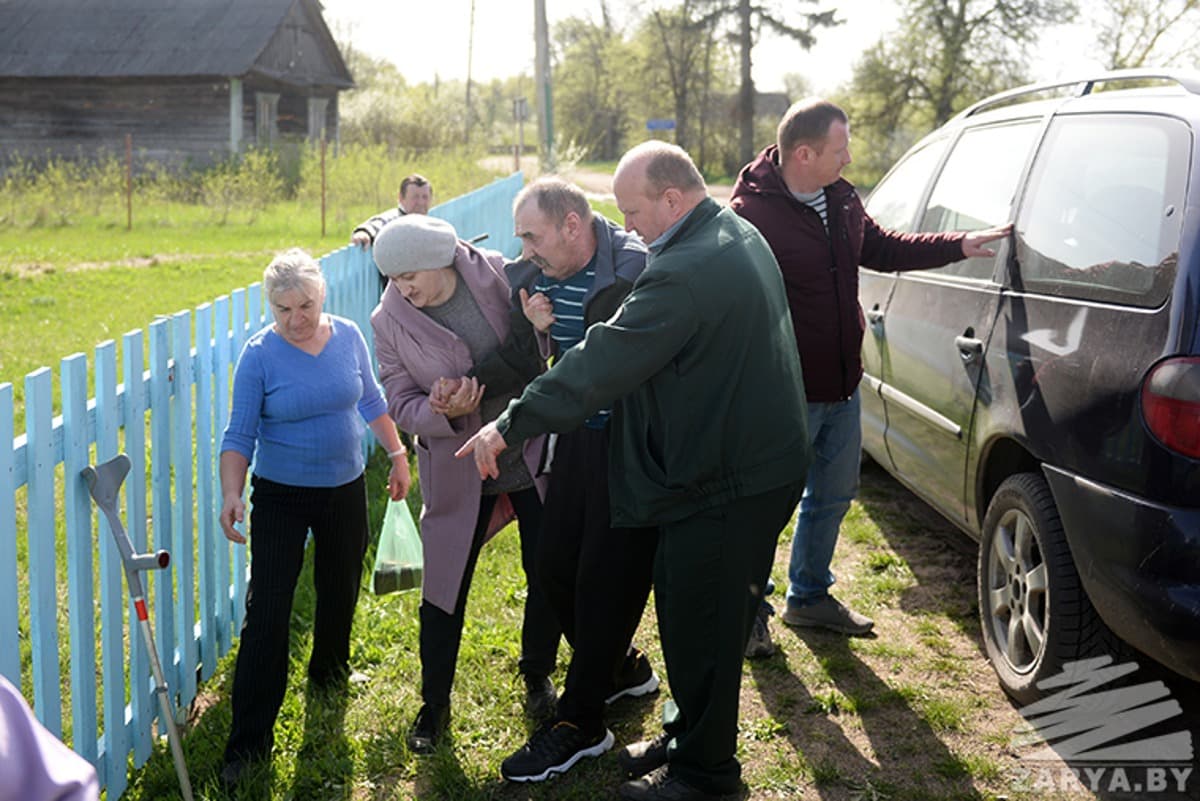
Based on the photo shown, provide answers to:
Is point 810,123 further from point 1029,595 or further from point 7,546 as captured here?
point 7,546

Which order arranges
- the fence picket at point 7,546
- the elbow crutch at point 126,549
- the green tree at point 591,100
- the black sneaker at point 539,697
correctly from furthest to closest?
the green tree at point 591,100 < the black sneaker at point 539,697 < the elbow crutch at point 126,549 < the fence picket at point 7,546

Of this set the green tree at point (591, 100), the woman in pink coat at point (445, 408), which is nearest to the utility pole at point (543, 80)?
the woman in pink coat at point (445, 408)

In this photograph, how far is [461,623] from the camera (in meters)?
4.00

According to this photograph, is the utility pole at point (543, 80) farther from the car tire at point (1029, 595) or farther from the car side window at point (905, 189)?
the car tire at point (1029, 595)

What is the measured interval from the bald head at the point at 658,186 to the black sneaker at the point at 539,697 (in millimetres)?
1717

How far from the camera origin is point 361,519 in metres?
4.07

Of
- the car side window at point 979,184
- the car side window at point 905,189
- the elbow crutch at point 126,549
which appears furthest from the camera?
the car side window at point 905,189

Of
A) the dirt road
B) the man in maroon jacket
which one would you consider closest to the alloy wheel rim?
the man in maroon jacket

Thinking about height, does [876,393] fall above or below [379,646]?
above

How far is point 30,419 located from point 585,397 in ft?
4.70

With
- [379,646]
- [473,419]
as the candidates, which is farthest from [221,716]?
[473,419]

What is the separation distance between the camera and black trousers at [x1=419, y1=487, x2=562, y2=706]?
395cm

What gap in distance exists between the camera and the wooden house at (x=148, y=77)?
104 feet

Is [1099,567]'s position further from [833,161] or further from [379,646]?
[379,646]
